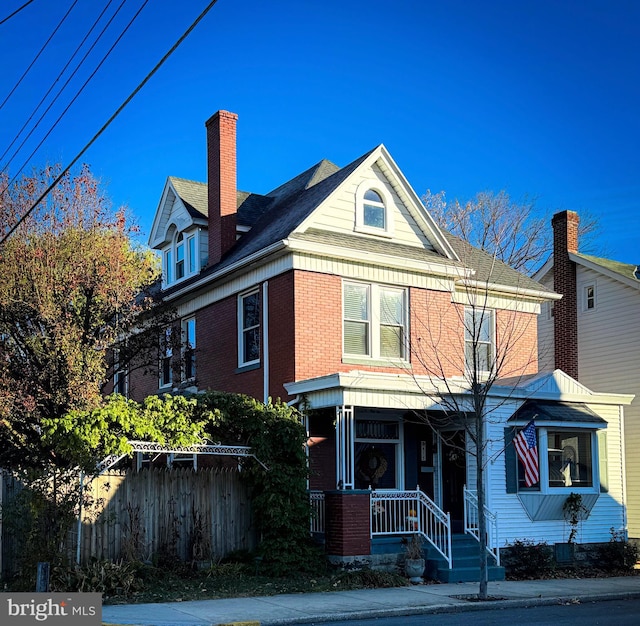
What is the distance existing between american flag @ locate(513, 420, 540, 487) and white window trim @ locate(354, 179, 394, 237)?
5900 millimetres

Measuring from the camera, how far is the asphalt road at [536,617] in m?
12.7

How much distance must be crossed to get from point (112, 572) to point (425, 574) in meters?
6.40

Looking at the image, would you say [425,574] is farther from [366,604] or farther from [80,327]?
[80,327]

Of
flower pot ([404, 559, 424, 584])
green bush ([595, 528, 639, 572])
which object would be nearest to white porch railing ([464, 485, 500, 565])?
flower pot ([404, 559, 424, 584])

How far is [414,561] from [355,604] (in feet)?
10.7

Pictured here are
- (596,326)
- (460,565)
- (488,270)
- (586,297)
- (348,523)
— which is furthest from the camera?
(586,297)

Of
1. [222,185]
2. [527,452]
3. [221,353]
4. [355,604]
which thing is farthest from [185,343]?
[355,604]

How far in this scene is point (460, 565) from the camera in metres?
18.0

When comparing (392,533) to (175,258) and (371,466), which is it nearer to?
(371,466)

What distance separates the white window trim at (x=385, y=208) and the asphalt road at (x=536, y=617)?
395 inches

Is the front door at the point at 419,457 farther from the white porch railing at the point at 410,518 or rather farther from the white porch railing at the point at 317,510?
the white porch railing at the point at 317,510

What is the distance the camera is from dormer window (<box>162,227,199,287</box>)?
24.8 meters

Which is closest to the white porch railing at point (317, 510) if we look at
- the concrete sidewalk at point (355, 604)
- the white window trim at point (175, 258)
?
the concrete sidewalk at point (355, 604)

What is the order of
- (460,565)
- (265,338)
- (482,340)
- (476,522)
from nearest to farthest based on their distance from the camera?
(460,565) → (476,522) → (265,338) → (482,340)
